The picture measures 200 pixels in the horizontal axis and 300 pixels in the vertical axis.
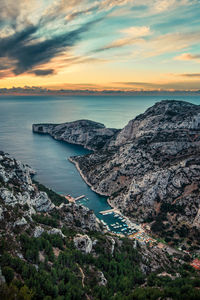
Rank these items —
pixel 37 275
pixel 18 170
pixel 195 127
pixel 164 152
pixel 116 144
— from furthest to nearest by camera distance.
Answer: pixel 116 144
pixel 195 127
pixel 164 152
pixel 18 170
pixel 37 275

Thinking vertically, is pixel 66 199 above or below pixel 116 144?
below

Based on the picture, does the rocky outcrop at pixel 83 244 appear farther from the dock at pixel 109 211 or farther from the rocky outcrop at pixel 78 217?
the dock at pixel 109 211

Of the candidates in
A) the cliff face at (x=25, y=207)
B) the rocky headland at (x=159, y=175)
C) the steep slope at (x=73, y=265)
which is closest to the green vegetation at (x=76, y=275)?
the steep slope at (x=73, y=265)

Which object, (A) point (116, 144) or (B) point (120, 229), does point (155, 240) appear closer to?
(B) point (120, 229)

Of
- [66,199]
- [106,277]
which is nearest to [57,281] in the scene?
[106,277]

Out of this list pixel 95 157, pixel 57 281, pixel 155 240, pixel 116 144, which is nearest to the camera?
pixel 57 281

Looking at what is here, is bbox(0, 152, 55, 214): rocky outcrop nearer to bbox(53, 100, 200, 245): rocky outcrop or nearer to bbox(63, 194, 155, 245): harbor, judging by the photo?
bbox(63, 194, 155, 245): harbor

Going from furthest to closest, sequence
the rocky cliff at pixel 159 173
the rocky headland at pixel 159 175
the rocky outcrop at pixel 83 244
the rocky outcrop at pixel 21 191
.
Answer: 1. the rocky cliff at pixel 159 173
2. the rocky headland at pixel 159 175
3. the rocky outcrop at pixel 21 191
4. the rocky outcrop at pixel 83 244

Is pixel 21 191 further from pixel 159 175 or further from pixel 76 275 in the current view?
pixel 159 175
